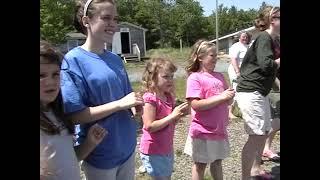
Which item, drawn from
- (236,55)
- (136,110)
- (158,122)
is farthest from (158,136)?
(236,55)

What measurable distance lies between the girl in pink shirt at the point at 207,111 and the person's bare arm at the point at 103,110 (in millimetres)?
1265

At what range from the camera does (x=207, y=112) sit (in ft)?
10.6

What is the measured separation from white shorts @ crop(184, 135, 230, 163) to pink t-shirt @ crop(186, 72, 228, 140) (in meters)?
0.04

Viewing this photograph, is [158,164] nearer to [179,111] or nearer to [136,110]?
[179,111]

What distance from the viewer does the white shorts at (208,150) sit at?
10.7 feet

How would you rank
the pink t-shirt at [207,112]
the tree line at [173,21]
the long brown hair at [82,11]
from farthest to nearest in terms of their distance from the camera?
the tree line at [173,21], the pink t-shirt at [207,112], the long brown hair at [82,11]

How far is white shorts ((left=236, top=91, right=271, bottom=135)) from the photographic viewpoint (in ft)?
11.9

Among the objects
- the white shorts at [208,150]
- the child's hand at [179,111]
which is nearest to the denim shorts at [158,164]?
the child's hand at [179,111]

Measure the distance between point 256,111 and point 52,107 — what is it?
88.7 inches

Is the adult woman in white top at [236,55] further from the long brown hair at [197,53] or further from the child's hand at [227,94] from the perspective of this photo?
the child's hand at [227,94]

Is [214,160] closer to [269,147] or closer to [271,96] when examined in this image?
[271,96]

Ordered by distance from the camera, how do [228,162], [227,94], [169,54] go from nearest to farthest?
1. [227,94]
2. [228,162]
3. [169,54]

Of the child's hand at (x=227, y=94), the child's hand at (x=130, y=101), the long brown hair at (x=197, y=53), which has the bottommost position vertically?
the child's hand at (x=227, y=94)
